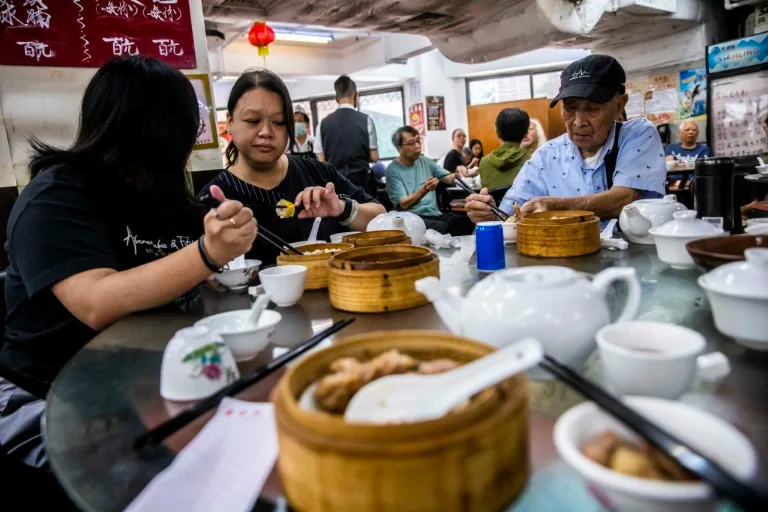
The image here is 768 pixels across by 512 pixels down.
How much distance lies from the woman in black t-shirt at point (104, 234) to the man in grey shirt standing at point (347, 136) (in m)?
4.09

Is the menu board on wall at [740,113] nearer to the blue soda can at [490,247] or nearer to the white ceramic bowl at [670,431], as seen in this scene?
the blue soda can at [490,247]

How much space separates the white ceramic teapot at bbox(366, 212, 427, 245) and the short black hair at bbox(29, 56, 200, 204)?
0.83 meters

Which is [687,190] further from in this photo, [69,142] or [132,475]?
[132,475]

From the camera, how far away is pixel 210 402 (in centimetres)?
90

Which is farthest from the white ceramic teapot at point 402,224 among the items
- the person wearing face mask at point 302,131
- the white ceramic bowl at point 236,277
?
the person wearing face mask at point 302,131

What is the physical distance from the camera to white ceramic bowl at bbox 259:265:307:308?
1.50 m

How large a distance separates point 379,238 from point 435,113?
10938 millimetres

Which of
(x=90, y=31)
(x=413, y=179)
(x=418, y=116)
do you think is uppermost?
(x=418, y=116)

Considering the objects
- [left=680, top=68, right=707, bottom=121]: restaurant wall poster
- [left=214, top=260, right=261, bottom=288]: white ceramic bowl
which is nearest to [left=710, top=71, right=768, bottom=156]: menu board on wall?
[left=680, top=68, right=707, bottom=121]: restaurant wall poster

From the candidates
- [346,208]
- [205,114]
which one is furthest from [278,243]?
[205,114]

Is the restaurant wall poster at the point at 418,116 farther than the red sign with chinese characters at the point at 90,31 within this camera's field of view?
Yes

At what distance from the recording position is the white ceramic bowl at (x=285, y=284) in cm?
150

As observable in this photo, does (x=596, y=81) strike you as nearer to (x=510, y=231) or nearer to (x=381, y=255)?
(x=510, y=231)

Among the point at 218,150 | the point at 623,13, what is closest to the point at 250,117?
the point at 218,150
